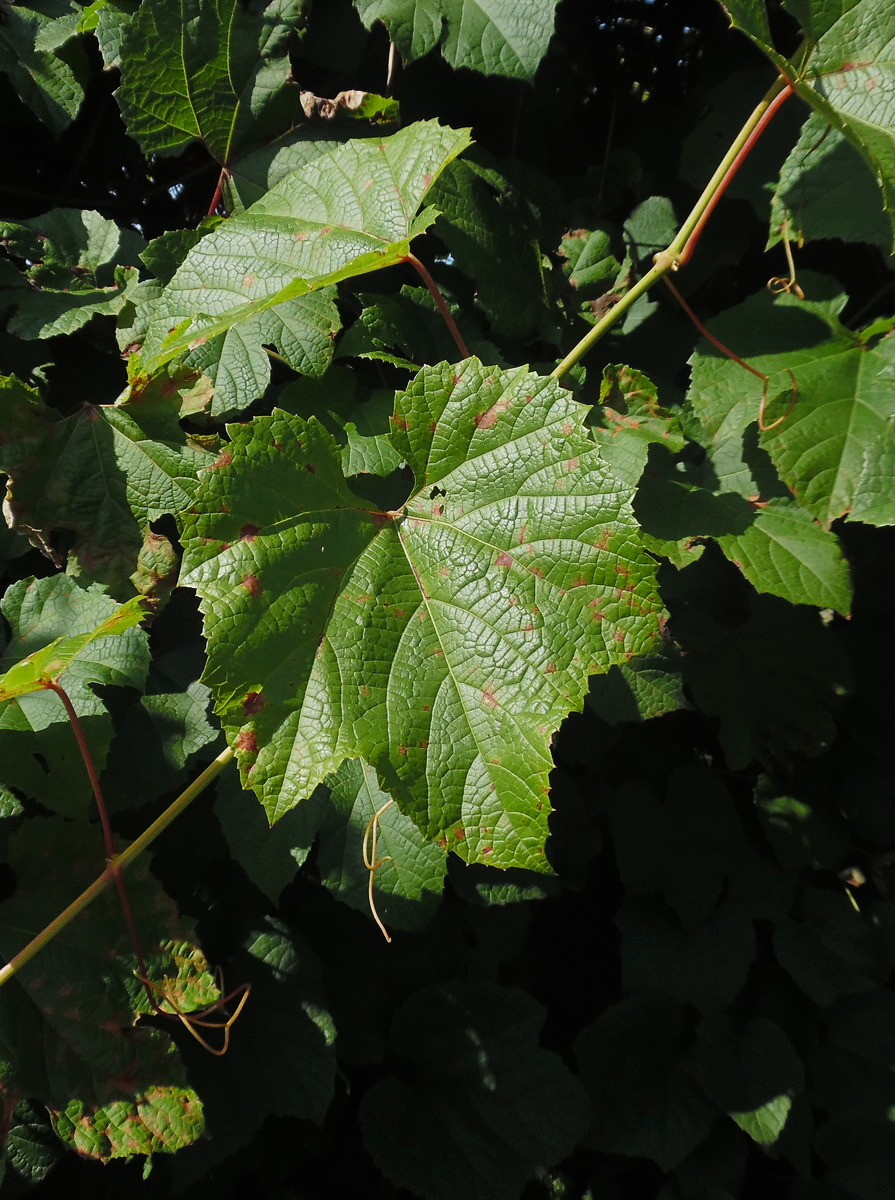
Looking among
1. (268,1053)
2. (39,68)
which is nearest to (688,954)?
(268,1053)

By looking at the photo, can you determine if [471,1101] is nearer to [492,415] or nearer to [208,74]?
[492,415]

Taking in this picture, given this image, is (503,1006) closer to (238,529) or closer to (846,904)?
(846,904)

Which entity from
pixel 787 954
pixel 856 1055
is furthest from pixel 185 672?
pixel 856 1055

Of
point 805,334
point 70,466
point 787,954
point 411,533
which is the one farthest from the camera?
point 787,954

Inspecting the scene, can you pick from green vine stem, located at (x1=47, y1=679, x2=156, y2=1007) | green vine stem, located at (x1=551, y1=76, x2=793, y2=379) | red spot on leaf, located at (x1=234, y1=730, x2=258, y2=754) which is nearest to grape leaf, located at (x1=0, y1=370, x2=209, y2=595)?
green vine stem, located at (x1=47, y1=679, x2=156, y2=1007)

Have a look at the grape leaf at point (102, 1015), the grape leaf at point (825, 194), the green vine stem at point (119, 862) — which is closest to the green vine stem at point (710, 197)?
the grape leaf at point (825, 194)

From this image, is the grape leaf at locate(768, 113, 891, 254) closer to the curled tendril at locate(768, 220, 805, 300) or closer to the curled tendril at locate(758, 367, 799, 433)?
the curled tendril at locate(768, 220, 805, 300)

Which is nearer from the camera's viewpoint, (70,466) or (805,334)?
(70,466)
